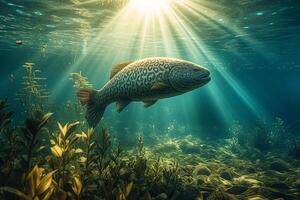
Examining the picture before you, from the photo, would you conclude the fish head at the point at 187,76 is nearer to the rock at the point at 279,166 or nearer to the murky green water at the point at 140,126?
the murky green water at the point at 140,126

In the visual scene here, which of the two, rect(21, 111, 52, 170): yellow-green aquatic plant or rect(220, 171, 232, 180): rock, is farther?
rect(220, 171, 232, 180): rock

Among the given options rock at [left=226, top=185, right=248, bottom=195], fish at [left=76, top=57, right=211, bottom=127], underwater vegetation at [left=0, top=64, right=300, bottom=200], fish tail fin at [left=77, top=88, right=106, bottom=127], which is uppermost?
fish at [left=76, top=57, right=211, bottom=127]

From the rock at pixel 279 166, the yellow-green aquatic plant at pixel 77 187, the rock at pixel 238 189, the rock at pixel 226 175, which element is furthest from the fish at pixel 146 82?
the rock at pixel 279 166

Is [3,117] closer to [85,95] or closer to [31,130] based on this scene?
[31,130]

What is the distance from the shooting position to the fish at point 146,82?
5.10m

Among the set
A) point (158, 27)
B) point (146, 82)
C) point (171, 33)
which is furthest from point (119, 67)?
point (171, 33)

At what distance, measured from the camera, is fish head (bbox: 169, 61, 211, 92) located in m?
5.00

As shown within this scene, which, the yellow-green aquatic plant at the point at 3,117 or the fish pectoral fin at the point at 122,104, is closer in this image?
the yellow-green aquatic plant at the point at 3,117

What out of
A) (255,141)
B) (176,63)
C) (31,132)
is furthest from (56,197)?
(255,141)

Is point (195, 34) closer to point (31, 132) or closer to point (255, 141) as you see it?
point (255, 141)

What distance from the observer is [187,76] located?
5.04m

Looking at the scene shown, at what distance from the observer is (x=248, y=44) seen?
108ft

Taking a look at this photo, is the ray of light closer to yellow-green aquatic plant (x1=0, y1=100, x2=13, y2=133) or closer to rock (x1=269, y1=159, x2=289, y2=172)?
rock (x1=269, y1=159, x2=289, y2=172)

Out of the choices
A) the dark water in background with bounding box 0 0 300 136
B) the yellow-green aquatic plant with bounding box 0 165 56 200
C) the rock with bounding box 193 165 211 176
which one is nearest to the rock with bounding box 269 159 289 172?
the rock with bounding box 193 165 211 176
